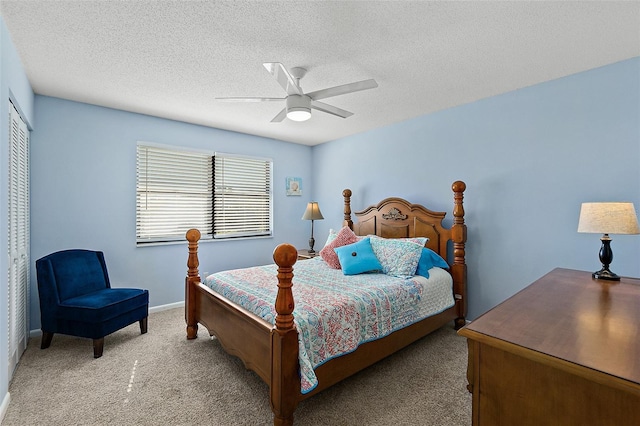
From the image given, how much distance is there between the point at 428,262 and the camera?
10.1 feet

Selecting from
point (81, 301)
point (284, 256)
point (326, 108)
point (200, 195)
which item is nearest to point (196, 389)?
point (284, 256)

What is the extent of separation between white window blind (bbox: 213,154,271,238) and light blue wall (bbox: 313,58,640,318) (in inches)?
85.2

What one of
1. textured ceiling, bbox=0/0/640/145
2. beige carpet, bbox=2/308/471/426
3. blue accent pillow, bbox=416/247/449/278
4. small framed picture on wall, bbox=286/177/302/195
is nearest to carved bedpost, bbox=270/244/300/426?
beige carpet, bbox=2/308/471/426

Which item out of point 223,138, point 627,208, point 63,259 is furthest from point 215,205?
point 627,208

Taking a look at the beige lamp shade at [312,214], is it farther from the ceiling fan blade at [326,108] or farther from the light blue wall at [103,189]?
the ceiling fan blade at [326,108]

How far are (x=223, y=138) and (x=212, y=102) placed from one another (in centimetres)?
113

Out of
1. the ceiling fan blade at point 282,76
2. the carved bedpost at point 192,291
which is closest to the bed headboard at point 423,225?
the ceiling fan blade at point 282,76

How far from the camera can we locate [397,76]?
260 centimetres

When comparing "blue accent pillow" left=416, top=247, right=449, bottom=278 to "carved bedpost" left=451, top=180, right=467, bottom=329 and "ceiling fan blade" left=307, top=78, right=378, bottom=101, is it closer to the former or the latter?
"carved bedpost" left=451, top=180, right=467, bottom=329

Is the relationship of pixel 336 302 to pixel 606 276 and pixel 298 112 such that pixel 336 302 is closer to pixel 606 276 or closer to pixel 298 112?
pixel 298 112

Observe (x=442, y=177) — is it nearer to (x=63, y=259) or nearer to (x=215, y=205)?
(x=215, y=205)

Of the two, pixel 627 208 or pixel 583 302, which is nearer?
pixel 583 302

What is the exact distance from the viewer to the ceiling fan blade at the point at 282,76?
1.89 m

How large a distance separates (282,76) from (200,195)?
8.84ft
